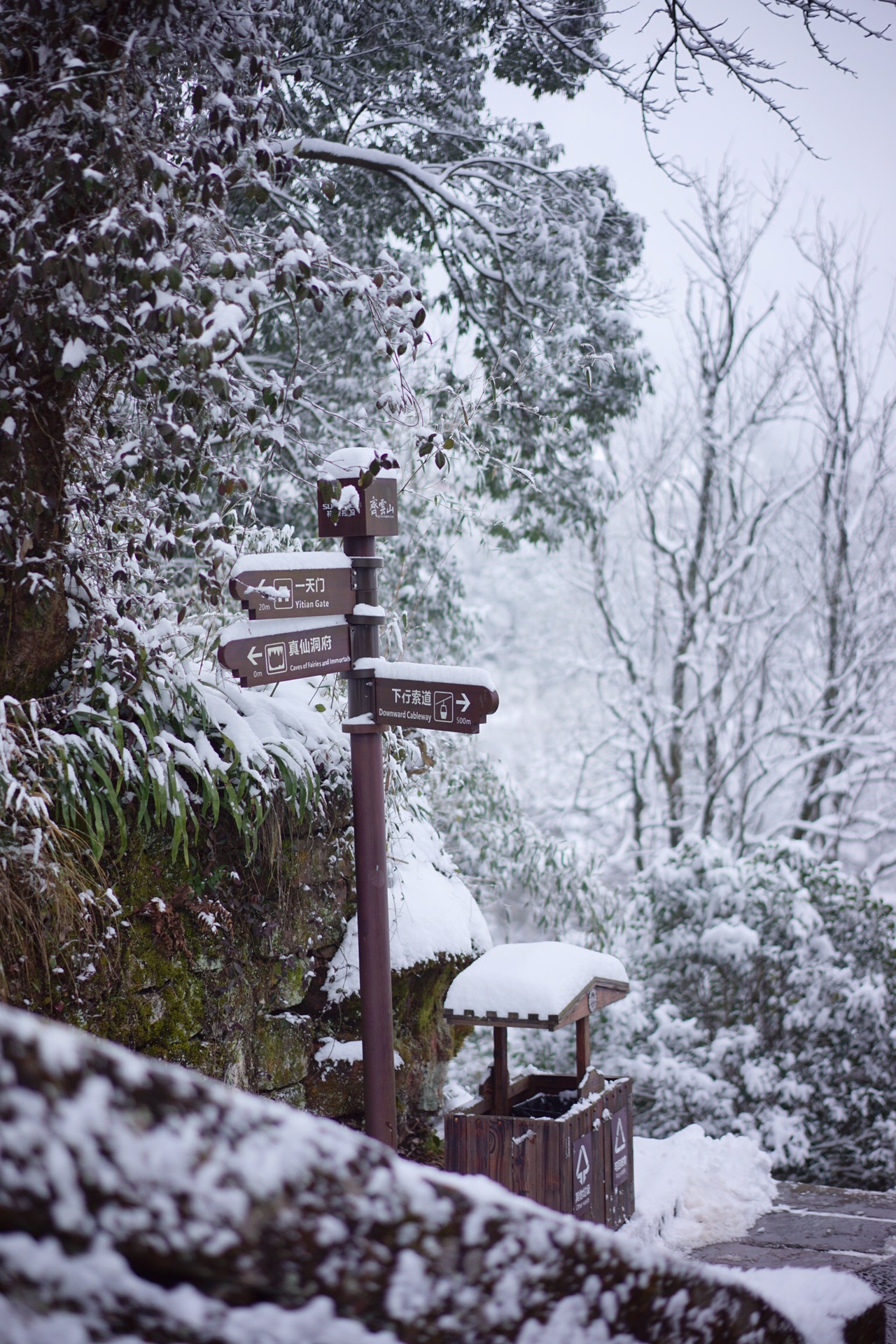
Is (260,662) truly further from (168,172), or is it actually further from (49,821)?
(168,172)

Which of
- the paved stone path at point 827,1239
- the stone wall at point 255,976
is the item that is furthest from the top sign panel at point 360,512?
the paved stone path at point 827,1239

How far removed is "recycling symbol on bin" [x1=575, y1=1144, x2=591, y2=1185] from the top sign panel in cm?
279

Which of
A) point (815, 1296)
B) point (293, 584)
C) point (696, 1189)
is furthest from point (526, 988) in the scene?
point (696, 1189)

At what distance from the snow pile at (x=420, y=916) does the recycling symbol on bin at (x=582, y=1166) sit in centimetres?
132

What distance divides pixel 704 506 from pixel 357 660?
30.4 ft

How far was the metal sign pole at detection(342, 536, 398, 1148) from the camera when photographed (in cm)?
406

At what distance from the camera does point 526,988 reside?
4.14m

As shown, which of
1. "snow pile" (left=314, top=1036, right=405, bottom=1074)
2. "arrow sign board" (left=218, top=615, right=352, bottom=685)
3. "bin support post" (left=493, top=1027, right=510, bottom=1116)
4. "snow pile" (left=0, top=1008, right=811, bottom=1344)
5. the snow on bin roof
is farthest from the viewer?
"snow pile" (left=314, top=1036, right=405, bottom=1074)

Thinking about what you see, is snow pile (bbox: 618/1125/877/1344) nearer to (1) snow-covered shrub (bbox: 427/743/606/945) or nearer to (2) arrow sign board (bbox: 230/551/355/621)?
(1) snow-covered shrub (bbox: 427/743/606/945)

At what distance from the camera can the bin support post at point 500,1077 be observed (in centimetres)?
435

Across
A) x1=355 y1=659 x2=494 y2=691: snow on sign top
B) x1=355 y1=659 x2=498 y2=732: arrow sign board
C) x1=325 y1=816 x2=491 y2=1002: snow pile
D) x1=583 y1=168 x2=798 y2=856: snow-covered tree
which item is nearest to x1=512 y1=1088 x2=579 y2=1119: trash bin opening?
x1=325 y1=816 x2=491 y2=1002: snow pile

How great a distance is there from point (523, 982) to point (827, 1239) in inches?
97.3

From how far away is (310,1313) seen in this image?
A: 1.03 m

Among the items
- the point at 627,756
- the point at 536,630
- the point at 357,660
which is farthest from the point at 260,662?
the point at 536,630
